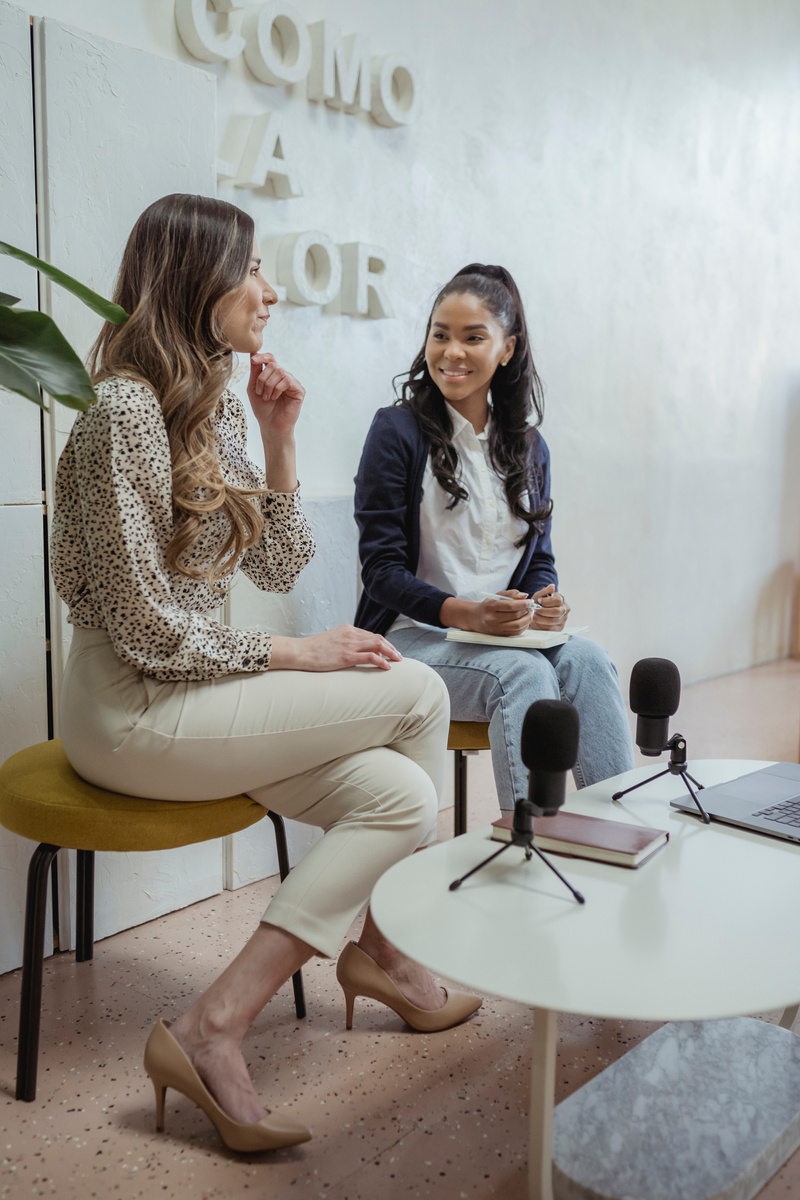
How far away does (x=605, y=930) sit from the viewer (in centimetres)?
112

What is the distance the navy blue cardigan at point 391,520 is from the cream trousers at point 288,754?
0.58 metres

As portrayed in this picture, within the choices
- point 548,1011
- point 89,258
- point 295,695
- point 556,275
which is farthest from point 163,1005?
point 556,275

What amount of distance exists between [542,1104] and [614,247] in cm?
305

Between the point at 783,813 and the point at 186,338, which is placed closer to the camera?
the point at 783,813

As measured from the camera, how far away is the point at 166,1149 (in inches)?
55.4

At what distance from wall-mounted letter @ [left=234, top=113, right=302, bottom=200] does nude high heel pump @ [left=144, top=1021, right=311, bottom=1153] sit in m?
1.68

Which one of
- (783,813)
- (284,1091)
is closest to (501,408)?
(783,813)

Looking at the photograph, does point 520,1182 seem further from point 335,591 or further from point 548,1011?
point 335,591

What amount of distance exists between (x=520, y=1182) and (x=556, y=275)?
2.66m

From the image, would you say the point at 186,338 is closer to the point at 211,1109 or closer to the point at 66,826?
the point at 66,826

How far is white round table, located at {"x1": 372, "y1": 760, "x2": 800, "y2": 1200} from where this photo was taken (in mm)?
997

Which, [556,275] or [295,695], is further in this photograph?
[556,275]

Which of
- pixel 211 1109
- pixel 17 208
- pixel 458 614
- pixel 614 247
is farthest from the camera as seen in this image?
pixel 614 247

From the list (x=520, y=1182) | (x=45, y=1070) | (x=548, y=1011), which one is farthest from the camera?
(x=45, y=1070)
